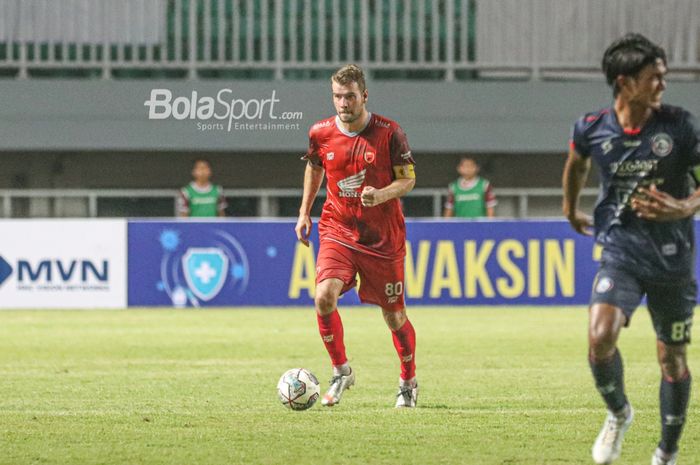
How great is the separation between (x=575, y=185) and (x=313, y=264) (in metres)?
12.1

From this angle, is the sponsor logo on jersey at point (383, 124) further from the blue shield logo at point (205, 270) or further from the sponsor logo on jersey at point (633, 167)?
the blue shield logo at point (205, 270)

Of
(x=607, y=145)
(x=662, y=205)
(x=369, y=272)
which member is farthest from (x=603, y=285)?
(x=369, y=272)

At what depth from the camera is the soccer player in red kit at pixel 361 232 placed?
8.63 metres

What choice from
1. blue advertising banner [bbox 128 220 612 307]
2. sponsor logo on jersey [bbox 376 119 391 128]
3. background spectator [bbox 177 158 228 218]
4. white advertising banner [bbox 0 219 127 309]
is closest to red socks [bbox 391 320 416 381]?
sponsor logo on jersey [bbox 376 119 391 128]

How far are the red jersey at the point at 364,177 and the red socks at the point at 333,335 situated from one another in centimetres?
48

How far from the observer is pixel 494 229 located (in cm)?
1831

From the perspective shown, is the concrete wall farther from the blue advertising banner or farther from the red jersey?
the red jersey

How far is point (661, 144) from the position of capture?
233 inches

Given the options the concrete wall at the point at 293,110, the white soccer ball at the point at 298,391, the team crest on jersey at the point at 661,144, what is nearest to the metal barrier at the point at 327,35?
the concrete wall at the point at 293,110

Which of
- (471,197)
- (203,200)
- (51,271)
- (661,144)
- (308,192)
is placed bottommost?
(51,271)

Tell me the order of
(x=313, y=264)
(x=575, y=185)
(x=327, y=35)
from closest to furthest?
(x=575, y=185) < (x=313, y=264) < (x=327, y=35)

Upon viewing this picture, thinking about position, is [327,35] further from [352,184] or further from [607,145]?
[607,145]

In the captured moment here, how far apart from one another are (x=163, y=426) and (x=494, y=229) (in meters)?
11.1

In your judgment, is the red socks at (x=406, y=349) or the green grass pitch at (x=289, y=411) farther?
the red socks at (x=406, y=349)
